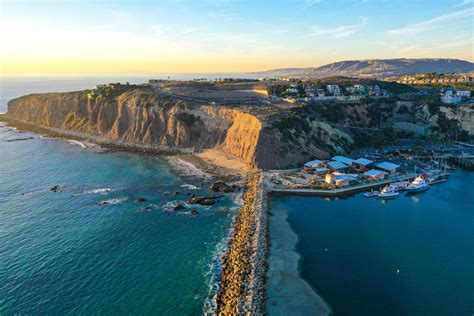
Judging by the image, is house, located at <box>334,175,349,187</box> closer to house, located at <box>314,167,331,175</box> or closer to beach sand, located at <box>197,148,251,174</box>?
house, located at <box>314,167,331,175</box>

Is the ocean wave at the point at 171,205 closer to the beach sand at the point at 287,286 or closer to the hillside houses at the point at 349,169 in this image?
the beach sand at the point at 287,286

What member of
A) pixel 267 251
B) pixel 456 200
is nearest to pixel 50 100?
pixel 267 251

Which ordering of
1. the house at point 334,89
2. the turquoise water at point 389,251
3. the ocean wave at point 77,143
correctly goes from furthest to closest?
1. the house at point 334,89
2. the ocean wave at point 77,143
3. the turquoise water at point 389,251

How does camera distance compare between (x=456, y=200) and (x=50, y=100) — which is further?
(x=50, y=100)

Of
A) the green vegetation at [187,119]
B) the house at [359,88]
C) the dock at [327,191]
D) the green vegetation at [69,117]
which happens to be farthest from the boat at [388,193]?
the green vegetation at [69,117]

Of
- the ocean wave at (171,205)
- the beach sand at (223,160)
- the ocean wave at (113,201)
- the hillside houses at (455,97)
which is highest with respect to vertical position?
the hillside houses at (455,97)

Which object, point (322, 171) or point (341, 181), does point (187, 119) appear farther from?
point (341, 181)

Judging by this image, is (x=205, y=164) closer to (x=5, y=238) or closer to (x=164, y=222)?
(x=164, y=222)
